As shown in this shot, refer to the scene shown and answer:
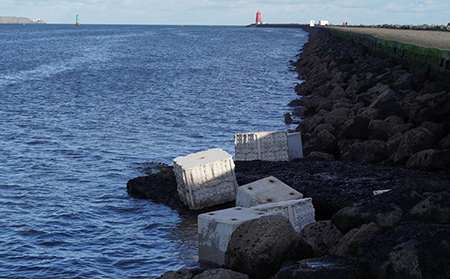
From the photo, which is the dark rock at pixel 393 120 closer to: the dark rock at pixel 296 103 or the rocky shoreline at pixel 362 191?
the rocky shoreline at pixel 362 191

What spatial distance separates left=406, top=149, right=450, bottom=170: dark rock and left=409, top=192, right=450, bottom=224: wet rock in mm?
4939

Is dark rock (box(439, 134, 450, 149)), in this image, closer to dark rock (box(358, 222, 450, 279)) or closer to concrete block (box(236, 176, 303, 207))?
concrete block (box(236, 176, 303, 207))

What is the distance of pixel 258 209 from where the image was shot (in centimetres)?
908

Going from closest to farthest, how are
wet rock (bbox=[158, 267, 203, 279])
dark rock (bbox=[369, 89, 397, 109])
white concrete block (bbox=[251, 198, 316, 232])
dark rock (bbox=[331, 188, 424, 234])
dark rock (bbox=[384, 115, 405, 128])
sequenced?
wet rock (bbox=[158, 267, 203, 279]) < dark rock (bbox=[331, 188, 424, 234]) < white concrete block (bbox=[251, 198, 316, 232]) < dark rock (bbox=[384, 115, 405, 128]) < dark rock (bbox=[369, 89, 397, 109])

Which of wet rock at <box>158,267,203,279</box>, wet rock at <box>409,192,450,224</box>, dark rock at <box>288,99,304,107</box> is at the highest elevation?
wet rock at <box>409,192,450,224</box>

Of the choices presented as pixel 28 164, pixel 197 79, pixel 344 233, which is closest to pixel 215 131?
pixel 28 164

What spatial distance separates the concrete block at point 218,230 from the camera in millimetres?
8250

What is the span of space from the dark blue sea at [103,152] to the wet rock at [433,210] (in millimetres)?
3441

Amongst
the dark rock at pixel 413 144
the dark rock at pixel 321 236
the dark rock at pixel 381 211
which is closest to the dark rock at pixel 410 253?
the dark rock at pixel 381 211

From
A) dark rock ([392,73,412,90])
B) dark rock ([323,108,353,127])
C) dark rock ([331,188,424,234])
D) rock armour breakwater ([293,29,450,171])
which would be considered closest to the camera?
dark rock ([331,188,424,234])

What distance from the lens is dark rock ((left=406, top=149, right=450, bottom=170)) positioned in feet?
40.6

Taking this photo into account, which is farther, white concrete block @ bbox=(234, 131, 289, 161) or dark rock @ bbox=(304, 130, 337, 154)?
dark rock @ bbox=(304, 130, 337, 154)

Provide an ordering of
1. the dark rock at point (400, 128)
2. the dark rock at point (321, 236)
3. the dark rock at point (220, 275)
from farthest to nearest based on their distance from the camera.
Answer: the dark rock at point (400, 128) → the dark rock at point (321, 236) → the dark rock at point (220, 275)

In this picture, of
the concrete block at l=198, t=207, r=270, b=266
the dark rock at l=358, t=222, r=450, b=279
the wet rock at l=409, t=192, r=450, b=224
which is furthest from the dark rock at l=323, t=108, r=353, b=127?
the dark rock at l=358, t=222, r=450, b=279
